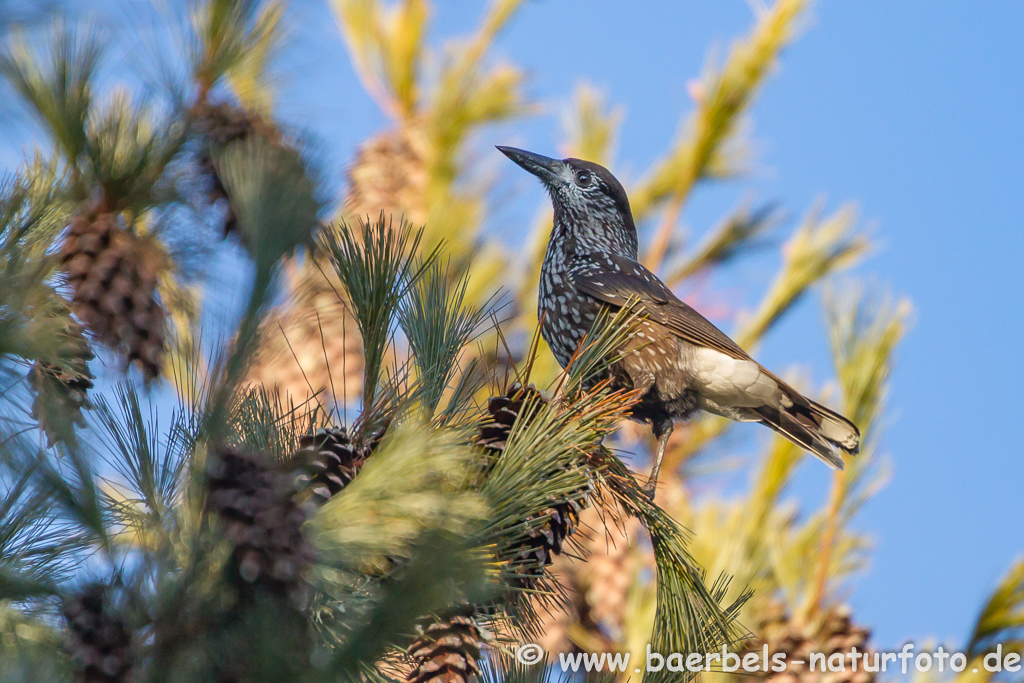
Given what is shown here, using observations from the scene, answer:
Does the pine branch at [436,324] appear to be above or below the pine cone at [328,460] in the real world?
above

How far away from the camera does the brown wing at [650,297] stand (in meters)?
3.04

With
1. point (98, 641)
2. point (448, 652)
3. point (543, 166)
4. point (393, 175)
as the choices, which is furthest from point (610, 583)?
point (98, 641)

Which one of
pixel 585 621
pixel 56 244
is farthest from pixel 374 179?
pixel 56 244

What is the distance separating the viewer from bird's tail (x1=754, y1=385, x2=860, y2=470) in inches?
121

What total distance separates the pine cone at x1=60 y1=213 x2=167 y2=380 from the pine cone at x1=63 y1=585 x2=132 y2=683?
876 mm

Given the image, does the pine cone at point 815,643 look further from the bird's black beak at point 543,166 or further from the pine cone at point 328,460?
the pine cone at point 328,460

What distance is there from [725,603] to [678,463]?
170 cm

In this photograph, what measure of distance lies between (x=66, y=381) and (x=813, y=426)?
7.62ft

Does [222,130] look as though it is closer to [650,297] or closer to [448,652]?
[448,652]

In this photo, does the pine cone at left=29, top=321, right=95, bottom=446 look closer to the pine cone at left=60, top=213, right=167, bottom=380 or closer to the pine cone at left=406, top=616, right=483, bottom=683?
the pine cone at left=60, top=213, right=167, bottom=380

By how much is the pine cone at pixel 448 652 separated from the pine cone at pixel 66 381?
0.68 meters

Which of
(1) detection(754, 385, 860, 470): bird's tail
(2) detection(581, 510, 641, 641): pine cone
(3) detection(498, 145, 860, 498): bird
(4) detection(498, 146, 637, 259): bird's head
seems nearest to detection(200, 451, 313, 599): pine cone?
(3) detection(498, 145, 860, 498): bird

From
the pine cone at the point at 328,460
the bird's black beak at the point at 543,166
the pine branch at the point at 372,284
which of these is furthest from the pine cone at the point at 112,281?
the bird's black beak at the point at 543,166

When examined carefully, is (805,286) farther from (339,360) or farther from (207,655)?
(207,655)
